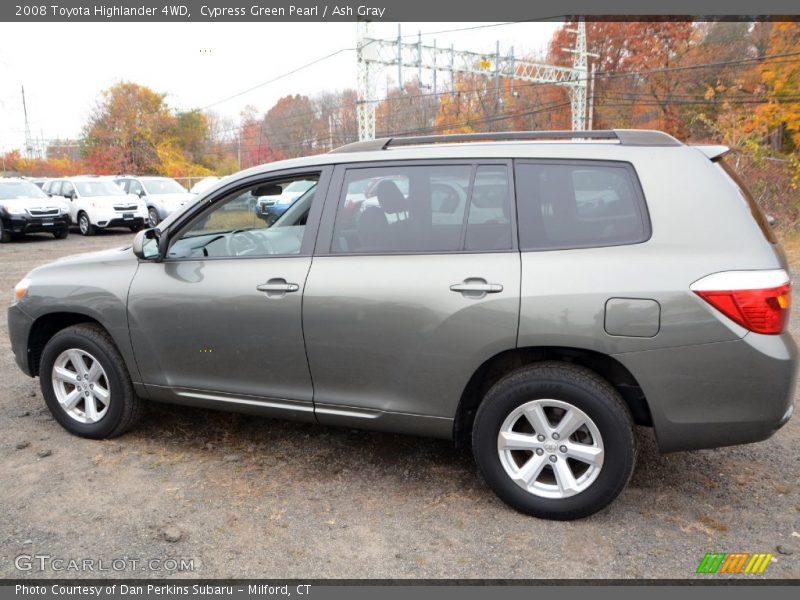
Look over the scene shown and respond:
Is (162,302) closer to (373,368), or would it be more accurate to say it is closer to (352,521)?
(373,368)

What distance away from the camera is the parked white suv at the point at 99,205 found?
61.5 ft

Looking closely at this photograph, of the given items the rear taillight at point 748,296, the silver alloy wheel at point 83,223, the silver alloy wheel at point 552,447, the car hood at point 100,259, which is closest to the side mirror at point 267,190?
the car hood at point 100,259

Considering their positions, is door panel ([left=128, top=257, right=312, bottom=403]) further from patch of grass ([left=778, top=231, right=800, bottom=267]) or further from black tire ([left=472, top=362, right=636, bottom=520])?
patch of grass ([left=778, top=231, right=800, bottom=267])

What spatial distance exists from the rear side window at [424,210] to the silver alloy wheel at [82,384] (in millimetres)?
1908

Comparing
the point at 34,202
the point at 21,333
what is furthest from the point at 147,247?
the point at 34,202

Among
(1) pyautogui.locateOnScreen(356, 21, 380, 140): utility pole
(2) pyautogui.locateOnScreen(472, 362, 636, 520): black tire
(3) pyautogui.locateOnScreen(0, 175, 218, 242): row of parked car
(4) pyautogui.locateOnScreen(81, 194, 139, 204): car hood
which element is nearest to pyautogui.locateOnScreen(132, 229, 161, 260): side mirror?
(2) pyautogui.locateOnScreen(472, 362, 636, 520): black tire

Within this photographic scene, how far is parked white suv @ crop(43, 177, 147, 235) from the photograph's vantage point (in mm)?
18734

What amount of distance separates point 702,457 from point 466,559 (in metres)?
1.84

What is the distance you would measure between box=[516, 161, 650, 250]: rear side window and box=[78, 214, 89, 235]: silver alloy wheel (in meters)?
18.3

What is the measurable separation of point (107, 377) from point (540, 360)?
2731 mm

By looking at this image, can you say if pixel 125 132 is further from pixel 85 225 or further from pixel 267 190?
pixel 267 190

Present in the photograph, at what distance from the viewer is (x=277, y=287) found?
3.70 meters

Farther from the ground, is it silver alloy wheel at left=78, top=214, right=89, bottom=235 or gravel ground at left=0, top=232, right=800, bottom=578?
silver alloy wheel at left=78, top=214, right=89, bottom=235

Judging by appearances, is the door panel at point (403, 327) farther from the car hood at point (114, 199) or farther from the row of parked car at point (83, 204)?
the car hood at point (114, 199)
